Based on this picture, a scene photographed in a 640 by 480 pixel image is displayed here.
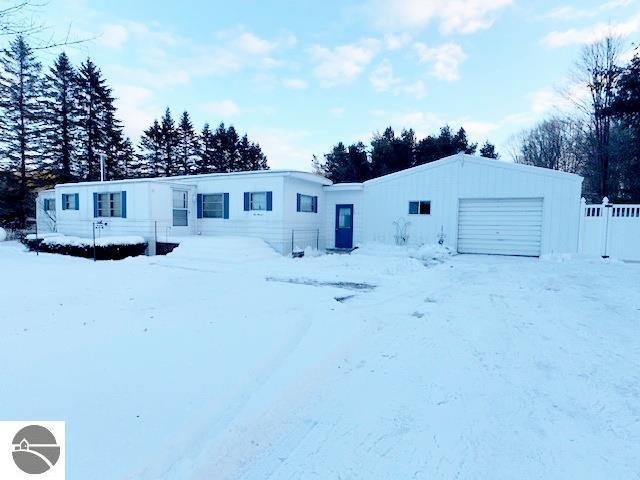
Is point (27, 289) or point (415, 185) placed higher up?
point (415, 185)

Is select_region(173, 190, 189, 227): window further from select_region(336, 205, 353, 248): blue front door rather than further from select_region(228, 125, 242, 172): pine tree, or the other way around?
select_region(228, 125, 242, 172): pine tree

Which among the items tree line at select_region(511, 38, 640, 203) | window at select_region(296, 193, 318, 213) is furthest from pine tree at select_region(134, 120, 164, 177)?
tree line at select_region(511, 38, 640, 203)

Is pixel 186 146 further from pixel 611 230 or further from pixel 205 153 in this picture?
pixel 611 230

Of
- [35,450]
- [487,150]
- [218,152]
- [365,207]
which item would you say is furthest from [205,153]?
[35,450]

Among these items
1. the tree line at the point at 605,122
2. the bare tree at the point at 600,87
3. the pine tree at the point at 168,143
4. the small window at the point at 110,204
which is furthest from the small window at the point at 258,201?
the pine tree at the point at 168,143

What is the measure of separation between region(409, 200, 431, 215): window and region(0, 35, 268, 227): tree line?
15916 millimetres

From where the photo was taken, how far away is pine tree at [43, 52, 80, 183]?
26.2 meters

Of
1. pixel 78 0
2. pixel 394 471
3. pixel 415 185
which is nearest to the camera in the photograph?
pixel 394 471

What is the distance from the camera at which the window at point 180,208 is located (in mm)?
14602

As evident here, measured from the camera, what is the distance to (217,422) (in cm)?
250

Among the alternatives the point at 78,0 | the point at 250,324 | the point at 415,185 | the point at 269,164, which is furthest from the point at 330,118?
the point at 269,164

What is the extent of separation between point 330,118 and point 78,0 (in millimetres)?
17345

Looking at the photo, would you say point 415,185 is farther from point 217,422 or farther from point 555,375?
point 217,422

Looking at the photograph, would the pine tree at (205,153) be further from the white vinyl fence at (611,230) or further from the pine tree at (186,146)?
the white vinyl fence at (611,230)
